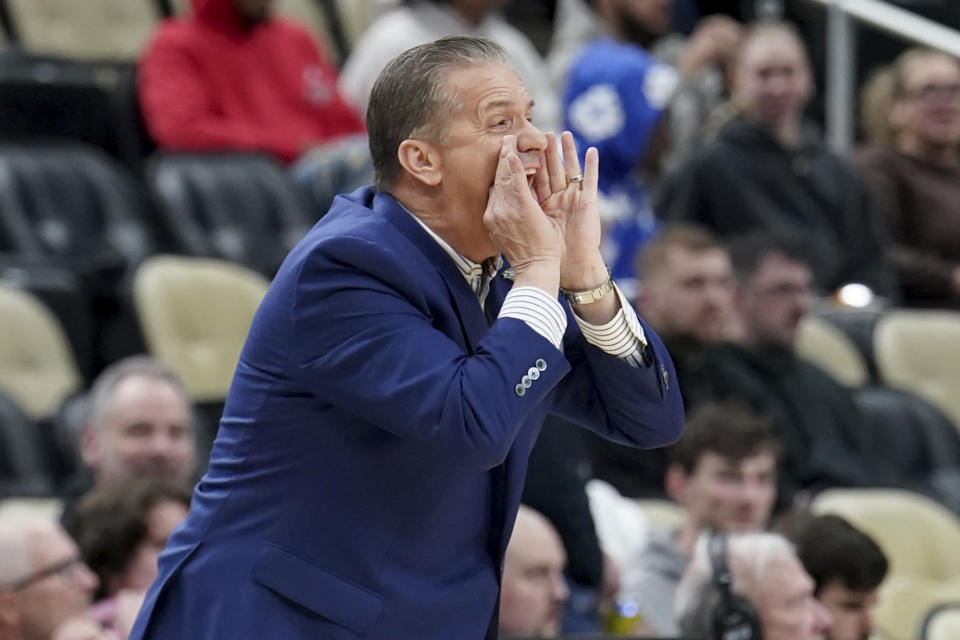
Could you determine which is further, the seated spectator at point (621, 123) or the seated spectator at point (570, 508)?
the seated spectator at point (621, 123)

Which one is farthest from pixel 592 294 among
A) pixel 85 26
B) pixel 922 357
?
pixel 85 26

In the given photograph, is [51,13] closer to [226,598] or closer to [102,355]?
[102,355]

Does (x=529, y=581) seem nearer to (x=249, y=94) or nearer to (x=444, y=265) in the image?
(x=444, y=265)

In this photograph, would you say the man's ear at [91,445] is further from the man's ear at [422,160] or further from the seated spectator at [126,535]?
the man's ear at [422,160]

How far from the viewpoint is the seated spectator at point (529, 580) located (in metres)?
3.71

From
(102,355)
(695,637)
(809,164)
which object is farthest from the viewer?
(809,164)

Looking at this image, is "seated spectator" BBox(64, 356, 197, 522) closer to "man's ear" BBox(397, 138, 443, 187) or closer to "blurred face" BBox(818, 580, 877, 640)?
"blurred face" BBox(818, 580, 877, 640)

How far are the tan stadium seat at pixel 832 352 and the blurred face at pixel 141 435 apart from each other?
2256 mm

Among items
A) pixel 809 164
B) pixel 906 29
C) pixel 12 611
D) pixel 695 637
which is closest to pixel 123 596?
pixel 12 611

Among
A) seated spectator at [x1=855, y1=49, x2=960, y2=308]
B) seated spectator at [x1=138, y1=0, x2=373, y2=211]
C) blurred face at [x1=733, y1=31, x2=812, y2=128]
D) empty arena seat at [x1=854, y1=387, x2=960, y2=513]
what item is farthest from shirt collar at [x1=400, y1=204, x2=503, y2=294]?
seated spectator at [x1=855, y1=49, x2=960, y2=308]

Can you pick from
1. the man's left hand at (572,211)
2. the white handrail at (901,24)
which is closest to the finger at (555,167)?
the man's left hand at (572,211)

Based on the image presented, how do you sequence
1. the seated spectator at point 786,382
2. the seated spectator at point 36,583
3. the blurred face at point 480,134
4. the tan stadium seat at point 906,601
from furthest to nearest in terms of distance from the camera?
1. the seated spectator at point 786,382
2. the tan stadium seat at point 906,601
3. the seated spectator at point 36,583
4. the blurred face at point 480,134

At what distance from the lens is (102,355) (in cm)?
548

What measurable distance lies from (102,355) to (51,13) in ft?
6.39
